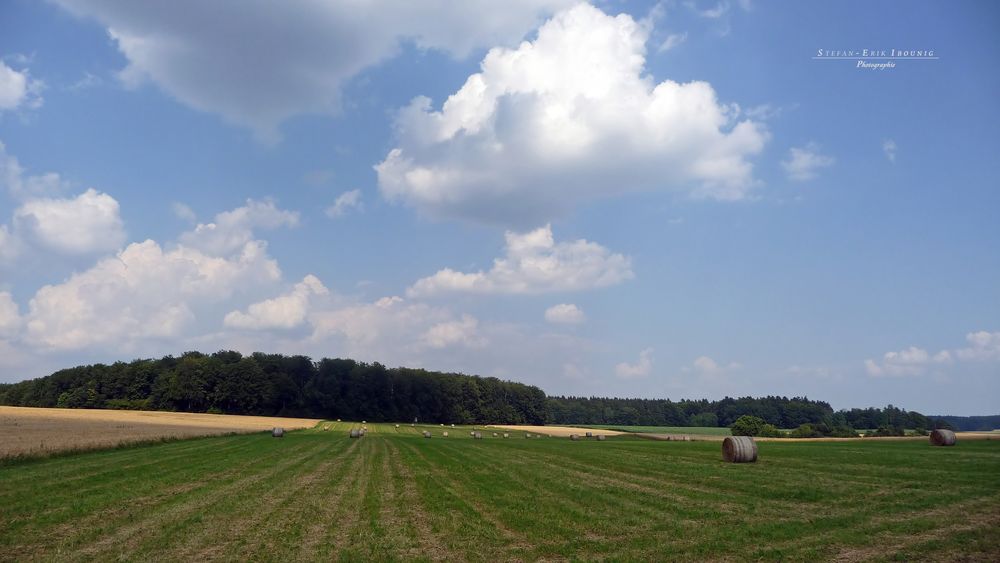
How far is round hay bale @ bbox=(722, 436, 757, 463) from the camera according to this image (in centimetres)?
3133

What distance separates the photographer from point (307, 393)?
148250mm

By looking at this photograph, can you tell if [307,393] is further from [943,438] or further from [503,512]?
[503,512]

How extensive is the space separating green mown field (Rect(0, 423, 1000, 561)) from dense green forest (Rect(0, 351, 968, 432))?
118 meters

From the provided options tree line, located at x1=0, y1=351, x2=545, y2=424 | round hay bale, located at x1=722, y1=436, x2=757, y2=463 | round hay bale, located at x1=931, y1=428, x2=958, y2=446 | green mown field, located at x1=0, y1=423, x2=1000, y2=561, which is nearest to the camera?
green mown field, located at x1=0, y1=423, x2=1000, y2=561

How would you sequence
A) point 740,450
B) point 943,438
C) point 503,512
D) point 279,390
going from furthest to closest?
point 279,390
point 943,438
point 740,450
point 503,512

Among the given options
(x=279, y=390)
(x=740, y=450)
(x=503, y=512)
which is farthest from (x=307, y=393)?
(x=503, y=512)

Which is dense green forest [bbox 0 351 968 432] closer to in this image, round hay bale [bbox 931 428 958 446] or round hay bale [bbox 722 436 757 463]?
round hay bale [bbox 931 428 958 446]

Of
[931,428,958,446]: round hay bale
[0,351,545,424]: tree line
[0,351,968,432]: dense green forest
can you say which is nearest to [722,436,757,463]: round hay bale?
[931,428,958,446]: round hay bale

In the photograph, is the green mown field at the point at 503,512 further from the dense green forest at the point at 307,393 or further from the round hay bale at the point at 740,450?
the dense green forest at the point at 307,393

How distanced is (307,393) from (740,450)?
134 metres

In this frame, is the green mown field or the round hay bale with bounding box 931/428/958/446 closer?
the green mown field

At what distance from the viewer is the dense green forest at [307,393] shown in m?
137

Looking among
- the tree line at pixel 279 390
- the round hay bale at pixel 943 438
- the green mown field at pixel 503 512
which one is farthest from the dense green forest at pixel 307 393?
the green mown field at pixel 503 512

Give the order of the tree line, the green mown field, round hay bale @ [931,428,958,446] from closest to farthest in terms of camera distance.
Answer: the green mown field
round hay bale @ [931,428,958,446]
the tree line
